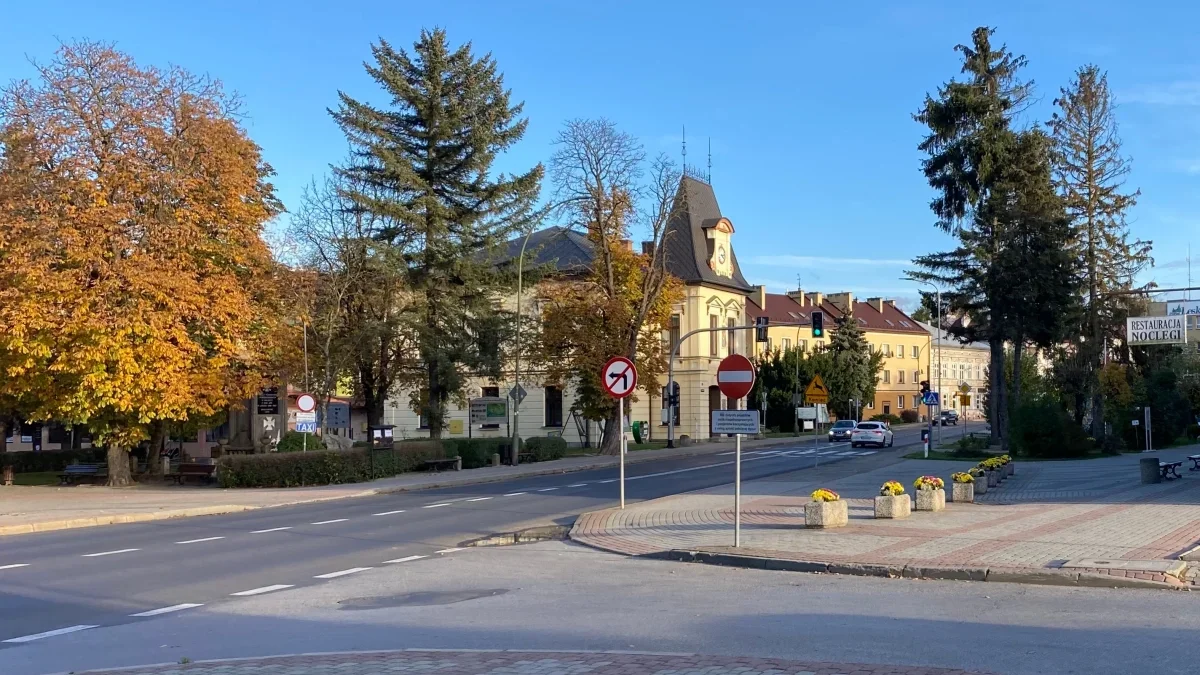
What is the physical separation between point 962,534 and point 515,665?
33.1 feet

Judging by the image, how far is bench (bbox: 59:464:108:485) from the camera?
34469mm

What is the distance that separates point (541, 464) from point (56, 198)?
19306 mm

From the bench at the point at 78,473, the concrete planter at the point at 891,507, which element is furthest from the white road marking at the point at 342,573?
the bench at the point at 78,473

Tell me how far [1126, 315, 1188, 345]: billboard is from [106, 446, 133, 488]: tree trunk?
1205 inches

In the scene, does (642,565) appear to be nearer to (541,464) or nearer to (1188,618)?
(1188,618)

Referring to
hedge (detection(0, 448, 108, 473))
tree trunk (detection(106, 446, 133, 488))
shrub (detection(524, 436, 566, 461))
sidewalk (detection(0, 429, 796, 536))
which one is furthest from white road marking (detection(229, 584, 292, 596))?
hedge (detection(0, 448, 108, 473))

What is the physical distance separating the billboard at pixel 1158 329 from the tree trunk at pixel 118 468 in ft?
100

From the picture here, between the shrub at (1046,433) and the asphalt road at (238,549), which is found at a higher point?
the shrub at (1046,433)

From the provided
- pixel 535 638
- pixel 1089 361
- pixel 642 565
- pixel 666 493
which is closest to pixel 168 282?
pixel 666 493

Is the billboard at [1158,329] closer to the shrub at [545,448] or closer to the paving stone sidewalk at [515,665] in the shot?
the shrub at [545,448]

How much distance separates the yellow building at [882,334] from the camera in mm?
101875

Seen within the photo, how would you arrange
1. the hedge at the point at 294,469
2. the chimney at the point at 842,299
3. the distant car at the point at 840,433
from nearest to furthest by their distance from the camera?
the hedge at the point at 294,469
the distant car at the point at 840,433
the chimney at the point at 842,299

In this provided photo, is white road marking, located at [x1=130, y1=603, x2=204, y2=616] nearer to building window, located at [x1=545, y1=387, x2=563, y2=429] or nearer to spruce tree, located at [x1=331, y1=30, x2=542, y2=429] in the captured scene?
spruce tree, located at [x1=331, y1=30, x2=542, y2=429]

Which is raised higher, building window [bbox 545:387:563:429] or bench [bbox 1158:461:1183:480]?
building window [bbox 545:387:563:429]
